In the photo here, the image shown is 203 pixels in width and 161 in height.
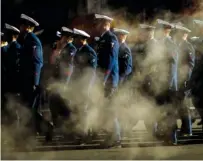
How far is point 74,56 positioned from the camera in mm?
7375

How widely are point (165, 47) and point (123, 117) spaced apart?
3.36ft

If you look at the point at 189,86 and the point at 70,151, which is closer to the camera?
the point at 70,151

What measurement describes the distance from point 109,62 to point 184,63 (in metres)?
1.04

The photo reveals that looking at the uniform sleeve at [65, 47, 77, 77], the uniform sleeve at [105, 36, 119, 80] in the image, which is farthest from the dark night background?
the uniform sleeve at [65, 47, 77, 77]

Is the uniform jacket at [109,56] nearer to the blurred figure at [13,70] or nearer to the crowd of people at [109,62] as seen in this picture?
the crowd of people at [109,62]

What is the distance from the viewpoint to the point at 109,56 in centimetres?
715

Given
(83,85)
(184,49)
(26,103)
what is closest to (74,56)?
(83,85)

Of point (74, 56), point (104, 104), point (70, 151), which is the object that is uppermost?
point (74, 56)

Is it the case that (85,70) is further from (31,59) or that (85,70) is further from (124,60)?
(31,59)

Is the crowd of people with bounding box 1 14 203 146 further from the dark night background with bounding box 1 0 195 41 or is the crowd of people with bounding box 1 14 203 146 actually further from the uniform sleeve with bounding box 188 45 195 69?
the dark night background with bounding box 1 0 195 41

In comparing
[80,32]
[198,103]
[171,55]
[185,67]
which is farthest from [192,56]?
[80,32]

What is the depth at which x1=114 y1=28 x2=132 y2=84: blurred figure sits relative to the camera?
7.46 metres

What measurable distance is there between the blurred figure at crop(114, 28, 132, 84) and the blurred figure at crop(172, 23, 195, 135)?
638 millimetres

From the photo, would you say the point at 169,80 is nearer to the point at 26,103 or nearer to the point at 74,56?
the point at 74,56
